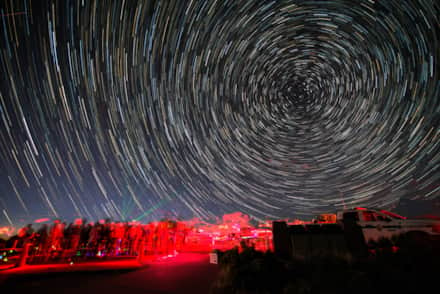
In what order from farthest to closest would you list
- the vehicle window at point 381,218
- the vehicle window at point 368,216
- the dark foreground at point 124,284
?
the vehicle window at point 368,216, the vehicle window at point 381,218, the dark foreground at point 124,284

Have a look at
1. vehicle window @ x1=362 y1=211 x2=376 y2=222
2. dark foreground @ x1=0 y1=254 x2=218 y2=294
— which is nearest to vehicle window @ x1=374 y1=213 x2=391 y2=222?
vehicle window @ x1=362 y1=211 x2=376 y2=222

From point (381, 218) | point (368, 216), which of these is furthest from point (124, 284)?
point (381, 218)

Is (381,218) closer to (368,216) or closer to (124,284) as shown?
(368,216)

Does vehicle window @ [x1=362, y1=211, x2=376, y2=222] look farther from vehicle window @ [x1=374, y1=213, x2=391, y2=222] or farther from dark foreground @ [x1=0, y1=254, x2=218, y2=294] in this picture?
dark foreground @ [x1=0, y1=254, x2=218, y2=294]

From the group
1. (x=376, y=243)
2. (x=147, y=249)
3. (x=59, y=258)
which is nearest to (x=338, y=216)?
(x=376, y=243)

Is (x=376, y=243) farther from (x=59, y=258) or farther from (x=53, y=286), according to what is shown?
(x=59, y=258)

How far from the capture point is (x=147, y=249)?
23094 mm

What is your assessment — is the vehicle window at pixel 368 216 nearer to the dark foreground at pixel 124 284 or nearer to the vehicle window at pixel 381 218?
the vehicle window at pixel 381 218

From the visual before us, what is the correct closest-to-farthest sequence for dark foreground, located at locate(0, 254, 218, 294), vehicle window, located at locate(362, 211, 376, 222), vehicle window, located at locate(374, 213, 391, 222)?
dark foreground, located at locate(0, 254, 218, 294)
vehicle window, located at locate(374, 213, 391, 222)
vehicle window, located at locate(362, 211, 376, 222)

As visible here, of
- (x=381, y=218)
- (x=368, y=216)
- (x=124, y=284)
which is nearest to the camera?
(x=124, y=284)

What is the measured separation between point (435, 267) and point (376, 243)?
492cm

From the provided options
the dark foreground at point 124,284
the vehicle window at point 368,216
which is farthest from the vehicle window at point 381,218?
the dark foreground at point 124,284

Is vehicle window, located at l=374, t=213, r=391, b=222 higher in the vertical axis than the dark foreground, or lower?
higher

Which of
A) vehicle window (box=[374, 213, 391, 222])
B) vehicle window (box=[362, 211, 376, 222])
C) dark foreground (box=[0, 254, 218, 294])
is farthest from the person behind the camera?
vehicle window (box=[362, 211, 376, 222])
